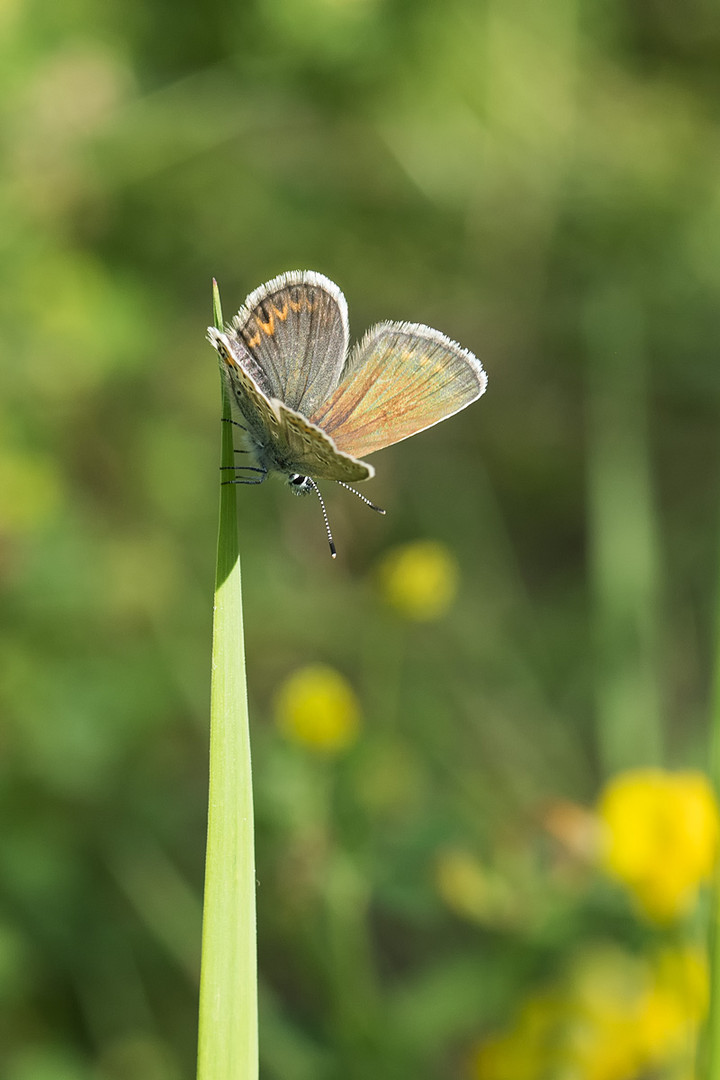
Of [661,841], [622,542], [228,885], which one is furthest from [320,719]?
[622,542]

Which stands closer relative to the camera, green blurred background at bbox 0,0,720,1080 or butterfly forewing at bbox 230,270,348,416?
butterfly forewing at bbox 230,270,348,416

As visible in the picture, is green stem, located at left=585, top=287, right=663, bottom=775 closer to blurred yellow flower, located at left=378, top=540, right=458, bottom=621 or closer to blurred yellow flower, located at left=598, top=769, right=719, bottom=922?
blurred yellow flower, located at left=378, top=540, right=458, bottom=621

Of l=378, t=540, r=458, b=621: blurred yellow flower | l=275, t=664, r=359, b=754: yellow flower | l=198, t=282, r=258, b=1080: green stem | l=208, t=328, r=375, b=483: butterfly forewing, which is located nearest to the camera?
l=198, t=282, r=258, b=1080: green stem

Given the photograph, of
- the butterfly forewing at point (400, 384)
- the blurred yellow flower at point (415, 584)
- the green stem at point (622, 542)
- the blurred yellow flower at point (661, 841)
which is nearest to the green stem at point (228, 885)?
the butterfly forewing at point (400, 384)

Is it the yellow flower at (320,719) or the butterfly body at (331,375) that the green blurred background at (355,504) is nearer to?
the yellow flower at (320,719)

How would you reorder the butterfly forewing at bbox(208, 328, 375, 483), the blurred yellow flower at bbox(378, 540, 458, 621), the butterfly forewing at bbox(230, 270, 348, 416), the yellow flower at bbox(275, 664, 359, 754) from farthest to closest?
the blurred yellow flower at bbox(378, 540, 458, 621) → the yellow flower at bbox(275, 664, 359, 754) → the butterfly forewing at bbox(230, 270, 348, 416) → the butterfly forewing at bbox(208, 328, 375, 483)

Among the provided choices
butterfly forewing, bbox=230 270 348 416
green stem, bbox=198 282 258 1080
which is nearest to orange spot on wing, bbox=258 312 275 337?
butterfly forewing, bbox=230 270 348 416

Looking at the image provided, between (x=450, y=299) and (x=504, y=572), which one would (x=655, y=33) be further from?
(x=504, y=572)

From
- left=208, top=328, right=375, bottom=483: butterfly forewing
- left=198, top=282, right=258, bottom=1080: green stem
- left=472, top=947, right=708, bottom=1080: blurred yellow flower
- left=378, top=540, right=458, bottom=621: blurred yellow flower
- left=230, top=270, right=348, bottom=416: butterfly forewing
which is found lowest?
left=472, top=947, right=708, bottom=1080: blurred yellow flower

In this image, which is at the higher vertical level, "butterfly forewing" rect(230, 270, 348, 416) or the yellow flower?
"butterfly forewing" rect(230, 270, 348, 416)
